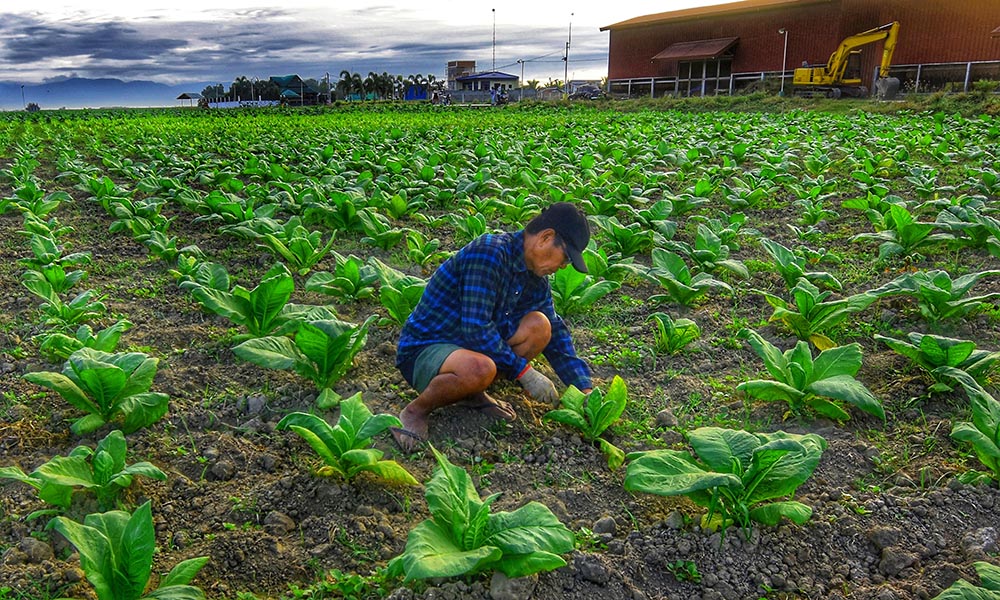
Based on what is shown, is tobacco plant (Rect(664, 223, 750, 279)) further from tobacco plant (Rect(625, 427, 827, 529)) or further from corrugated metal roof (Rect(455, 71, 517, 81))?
corrugated metal roof (Rect(455, 71, 517, 81))

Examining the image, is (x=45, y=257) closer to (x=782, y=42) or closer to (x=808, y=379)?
(x=808, y=379)

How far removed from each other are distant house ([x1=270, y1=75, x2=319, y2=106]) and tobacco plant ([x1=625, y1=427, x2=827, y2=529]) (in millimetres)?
59329

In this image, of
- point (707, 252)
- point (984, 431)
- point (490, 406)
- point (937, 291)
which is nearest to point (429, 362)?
point (490, 406)

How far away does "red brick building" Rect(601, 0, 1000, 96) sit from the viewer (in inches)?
1249

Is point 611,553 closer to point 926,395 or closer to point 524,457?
point 524,457

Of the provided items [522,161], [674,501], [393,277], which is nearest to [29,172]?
[522,161]

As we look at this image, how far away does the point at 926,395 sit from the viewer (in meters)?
3.70

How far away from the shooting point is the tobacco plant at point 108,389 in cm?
318

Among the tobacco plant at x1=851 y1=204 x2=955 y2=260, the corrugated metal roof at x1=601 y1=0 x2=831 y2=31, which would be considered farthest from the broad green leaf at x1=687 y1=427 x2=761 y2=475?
the corrugated metal roof at x1=601 y1=0 x2=831 y2=31

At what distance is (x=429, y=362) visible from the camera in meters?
3.41

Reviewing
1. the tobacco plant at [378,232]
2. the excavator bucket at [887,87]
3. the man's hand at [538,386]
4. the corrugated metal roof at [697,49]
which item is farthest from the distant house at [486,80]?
the man's hand at [538,386]

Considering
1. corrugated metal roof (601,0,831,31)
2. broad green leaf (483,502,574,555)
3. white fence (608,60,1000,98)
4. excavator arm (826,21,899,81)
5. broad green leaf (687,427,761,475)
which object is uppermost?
corrugated metal roof (601,0,831,31)

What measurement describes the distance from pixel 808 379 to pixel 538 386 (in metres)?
1.29

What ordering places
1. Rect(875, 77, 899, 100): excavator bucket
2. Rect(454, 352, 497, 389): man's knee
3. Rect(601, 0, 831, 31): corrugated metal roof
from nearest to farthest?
Rect(454, 352, 497, 389): man's knee < Rect(875, 77, 899, 100): excavator bucket < Rect(601, 0, 831, 31): corrugated metal roof
